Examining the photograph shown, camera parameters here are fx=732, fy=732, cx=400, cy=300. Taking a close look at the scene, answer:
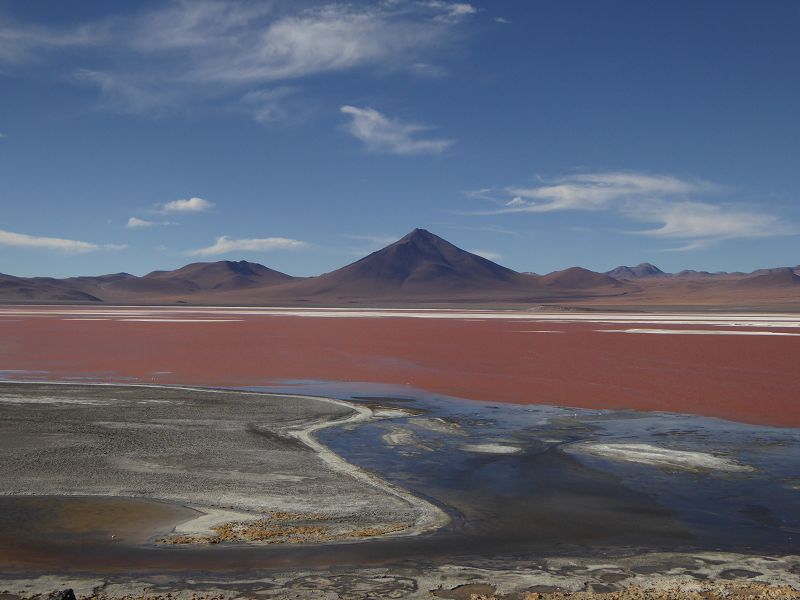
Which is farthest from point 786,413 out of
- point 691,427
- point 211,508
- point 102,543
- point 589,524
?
point 102,543

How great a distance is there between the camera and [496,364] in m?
27.4

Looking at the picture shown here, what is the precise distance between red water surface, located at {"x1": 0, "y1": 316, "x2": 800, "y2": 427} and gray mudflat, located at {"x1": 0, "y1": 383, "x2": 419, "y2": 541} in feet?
18.7

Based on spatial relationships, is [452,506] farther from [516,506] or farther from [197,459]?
[197,459]

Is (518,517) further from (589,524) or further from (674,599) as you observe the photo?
(674,599)

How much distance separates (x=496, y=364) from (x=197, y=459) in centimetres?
1754

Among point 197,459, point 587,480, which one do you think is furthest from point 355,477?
point 587,480

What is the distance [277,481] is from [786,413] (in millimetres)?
12030

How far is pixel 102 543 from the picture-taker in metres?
7.45

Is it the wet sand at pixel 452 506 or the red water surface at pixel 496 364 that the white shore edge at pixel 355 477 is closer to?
the wet sand at pixel 452 506

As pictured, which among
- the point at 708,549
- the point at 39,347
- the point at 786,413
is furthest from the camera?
the point at 39,347

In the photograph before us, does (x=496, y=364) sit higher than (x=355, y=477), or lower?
higher

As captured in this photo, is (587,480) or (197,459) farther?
(197,459)

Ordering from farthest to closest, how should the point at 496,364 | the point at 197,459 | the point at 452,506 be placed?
the point at 496,364
the point at 197,459
the point at 452,506

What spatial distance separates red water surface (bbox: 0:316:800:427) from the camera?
63.0ft
